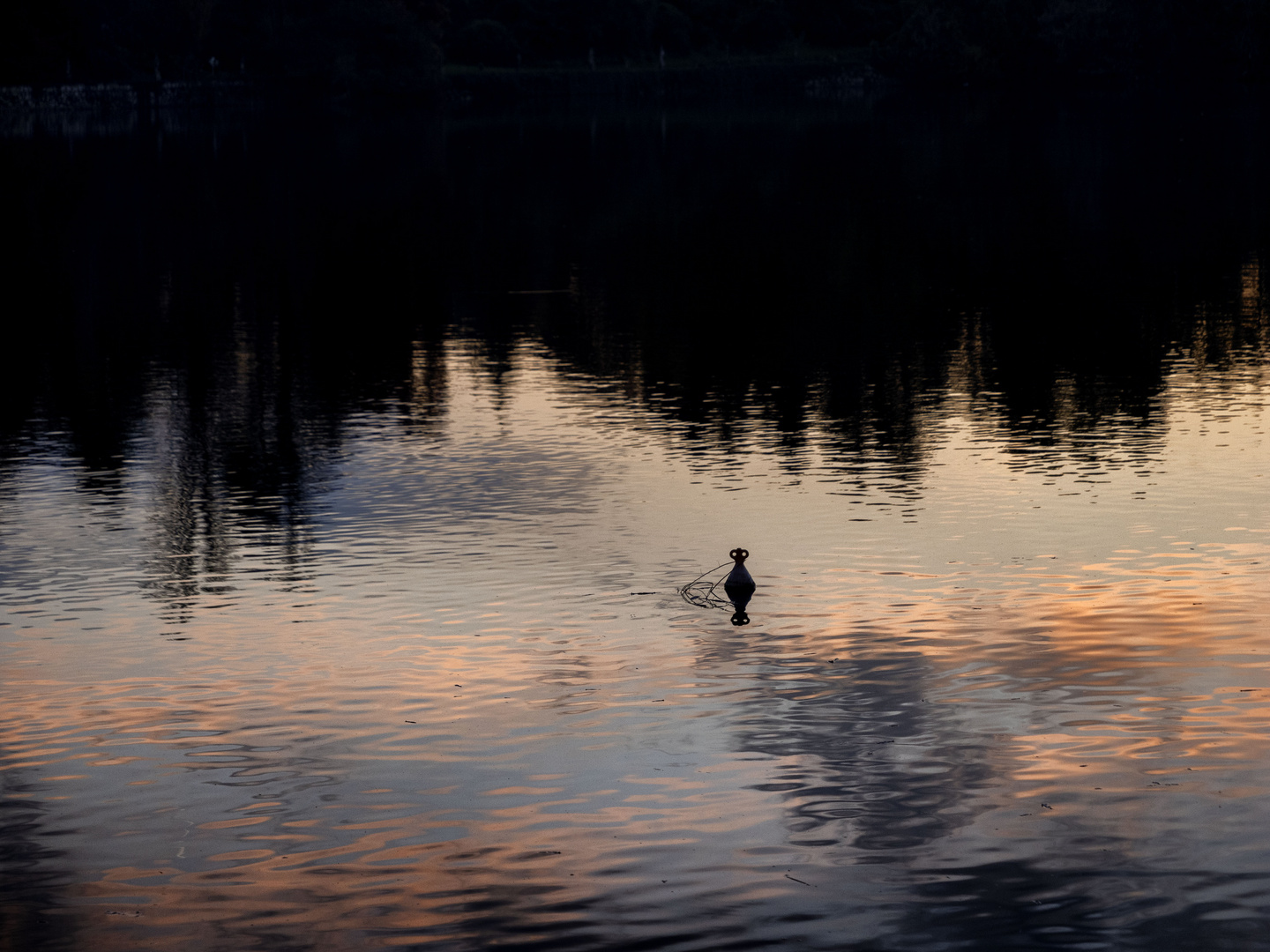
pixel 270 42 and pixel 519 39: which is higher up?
pixel 519 39

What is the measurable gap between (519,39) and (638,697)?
140m

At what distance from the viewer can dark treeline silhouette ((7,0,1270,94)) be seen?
123 metres

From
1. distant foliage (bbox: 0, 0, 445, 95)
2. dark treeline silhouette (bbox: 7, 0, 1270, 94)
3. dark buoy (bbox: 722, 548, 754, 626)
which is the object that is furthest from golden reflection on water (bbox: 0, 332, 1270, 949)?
distant foliage (bbox: 0, 0, 445, 95)

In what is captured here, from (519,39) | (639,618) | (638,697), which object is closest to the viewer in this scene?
(638,697)

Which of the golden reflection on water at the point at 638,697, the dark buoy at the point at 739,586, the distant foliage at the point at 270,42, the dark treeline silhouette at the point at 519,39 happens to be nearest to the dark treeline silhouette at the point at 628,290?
the golden reflection on water at the point at 638,697

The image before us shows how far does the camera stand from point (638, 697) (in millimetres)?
13133

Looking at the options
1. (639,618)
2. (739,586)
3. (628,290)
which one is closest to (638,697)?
(639,618)

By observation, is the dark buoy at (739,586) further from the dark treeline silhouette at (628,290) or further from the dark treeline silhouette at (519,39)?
the dark treeline silhouette at (519,39)

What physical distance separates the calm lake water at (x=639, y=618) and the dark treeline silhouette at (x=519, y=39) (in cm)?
8888

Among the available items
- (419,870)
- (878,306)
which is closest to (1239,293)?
(878,306)

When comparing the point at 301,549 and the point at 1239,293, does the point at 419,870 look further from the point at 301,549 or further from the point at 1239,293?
the point at 1239,293

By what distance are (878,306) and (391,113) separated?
91305 millimetres

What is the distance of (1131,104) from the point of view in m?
112

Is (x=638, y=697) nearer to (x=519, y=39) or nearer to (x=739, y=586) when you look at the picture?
(x=739, y=586)
